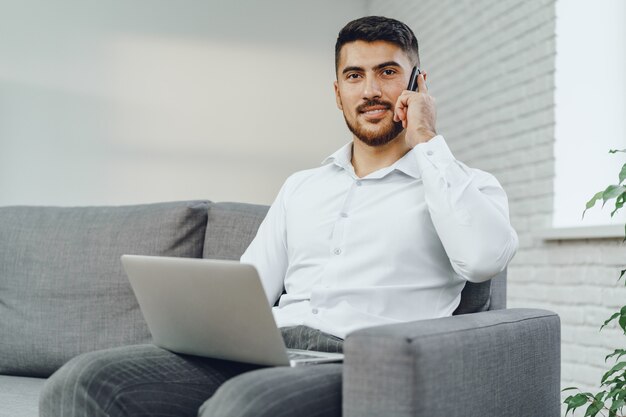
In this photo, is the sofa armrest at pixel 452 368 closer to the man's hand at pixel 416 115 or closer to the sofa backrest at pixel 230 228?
the man's hand at pixel 416 115

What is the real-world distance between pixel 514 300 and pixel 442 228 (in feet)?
6.87

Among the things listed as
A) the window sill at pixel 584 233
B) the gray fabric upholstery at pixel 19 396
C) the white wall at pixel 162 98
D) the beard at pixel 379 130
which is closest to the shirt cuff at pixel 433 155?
the beard at pixel 379 130

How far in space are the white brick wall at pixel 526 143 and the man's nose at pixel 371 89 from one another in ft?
4.77

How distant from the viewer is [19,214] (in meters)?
2.35

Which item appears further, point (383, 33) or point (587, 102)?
point (587, 102)

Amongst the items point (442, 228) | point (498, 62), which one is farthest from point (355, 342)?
point (498, 62)

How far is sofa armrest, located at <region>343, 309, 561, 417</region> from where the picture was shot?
119cm

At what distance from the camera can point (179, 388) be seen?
1447mm

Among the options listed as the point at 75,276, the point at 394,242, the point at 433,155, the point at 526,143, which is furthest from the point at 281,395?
the point at 526,143

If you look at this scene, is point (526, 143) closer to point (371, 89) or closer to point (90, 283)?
point (371, 89)

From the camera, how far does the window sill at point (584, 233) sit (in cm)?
294

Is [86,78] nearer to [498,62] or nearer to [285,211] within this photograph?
[498,62]

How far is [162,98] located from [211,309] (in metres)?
3.98

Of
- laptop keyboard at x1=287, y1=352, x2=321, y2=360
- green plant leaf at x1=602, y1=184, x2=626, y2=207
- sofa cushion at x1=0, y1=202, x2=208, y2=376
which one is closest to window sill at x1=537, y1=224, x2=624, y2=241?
green plant leaf at x1=602, y1=184, x2=626, y2=207
